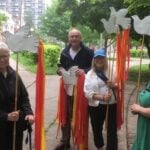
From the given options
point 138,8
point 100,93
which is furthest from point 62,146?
point 138,8

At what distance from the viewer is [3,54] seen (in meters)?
4.34

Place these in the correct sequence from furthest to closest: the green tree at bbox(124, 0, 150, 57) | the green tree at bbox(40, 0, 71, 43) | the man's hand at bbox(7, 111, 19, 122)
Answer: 1. the green tree at bbox(40, 0, 71, 43)
2. the green tree at bbox(124, 0, 150, 57)
3. the man's hand at bbox(7, 111, 19, 122)

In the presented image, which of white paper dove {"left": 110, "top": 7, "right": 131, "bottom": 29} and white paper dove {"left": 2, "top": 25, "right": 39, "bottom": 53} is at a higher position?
white paper dove {"left": 110, "top": 7, "right": 131, "bottom": 29}

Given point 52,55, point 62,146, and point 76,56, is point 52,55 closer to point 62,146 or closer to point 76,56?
point 62,146

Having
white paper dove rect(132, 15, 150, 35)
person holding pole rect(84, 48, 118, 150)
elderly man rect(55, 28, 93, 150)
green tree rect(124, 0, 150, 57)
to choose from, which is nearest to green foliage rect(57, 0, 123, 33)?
green tree rect(124, 0, 150, 57)

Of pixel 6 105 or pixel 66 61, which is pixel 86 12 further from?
pixel 6 105

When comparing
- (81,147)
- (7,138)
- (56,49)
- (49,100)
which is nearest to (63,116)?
(81,147)

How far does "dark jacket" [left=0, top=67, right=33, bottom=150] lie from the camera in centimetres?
436

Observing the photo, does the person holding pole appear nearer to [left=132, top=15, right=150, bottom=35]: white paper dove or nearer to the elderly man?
the elderly man

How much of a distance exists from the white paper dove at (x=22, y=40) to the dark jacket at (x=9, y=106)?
260 mm

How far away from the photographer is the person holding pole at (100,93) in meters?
5.73

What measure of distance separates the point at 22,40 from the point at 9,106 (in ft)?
2.34

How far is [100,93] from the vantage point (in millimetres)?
5781

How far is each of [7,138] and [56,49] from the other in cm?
2079
